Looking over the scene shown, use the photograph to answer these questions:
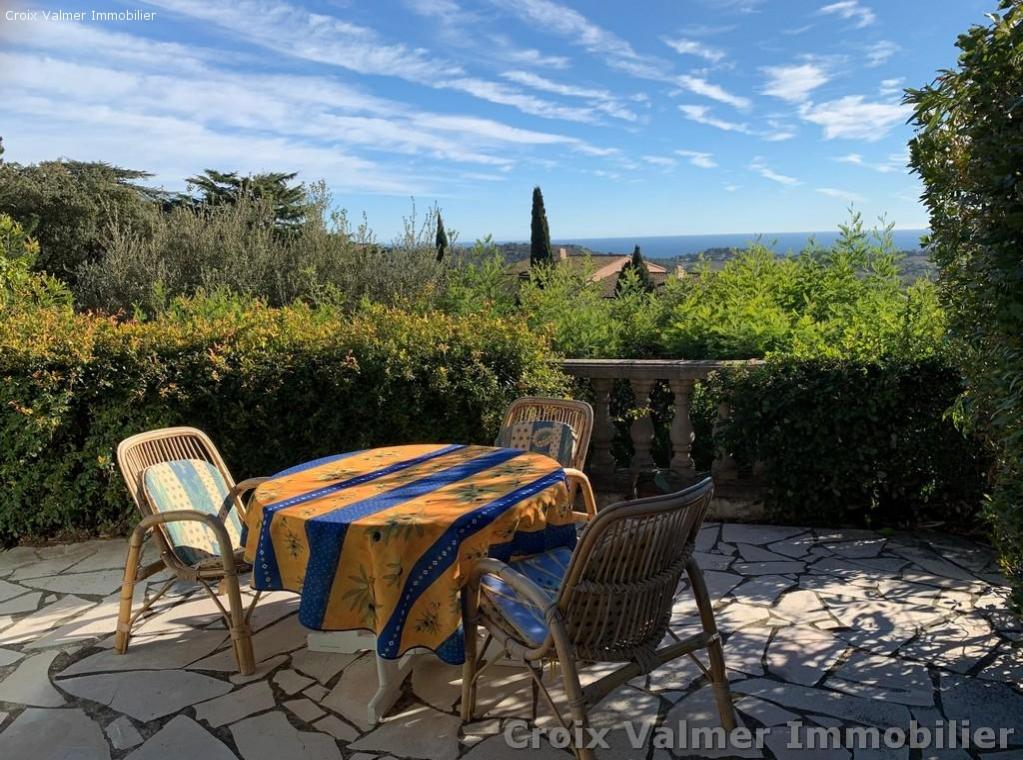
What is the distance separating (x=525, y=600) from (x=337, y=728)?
82 centimetres

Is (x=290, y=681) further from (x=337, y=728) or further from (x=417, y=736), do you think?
(x=417, y=736)

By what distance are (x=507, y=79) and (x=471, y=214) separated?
11.3ft

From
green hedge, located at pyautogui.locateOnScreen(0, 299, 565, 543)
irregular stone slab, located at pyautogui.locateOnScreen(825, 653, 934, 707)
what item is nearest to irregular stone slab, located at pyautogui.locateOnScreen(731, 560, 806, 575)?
irregular stone slab, located at pyautogui.locateOnScreen(825, 653, 934, 707)

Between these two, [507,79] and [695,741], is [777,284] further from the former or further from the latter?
[507,79]

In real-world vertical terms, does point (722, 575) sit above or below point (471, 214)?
below

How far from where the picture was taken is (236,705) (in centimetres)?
246

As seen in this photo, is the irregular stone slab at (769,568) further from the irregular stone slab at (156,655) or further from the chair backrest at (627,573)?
the irregular stone slab at (156,655)

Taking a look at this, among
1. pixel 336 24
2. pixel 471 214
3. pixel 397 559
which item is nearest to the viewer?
pixel 397 559

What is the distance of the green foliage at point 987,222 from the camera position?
198 cm

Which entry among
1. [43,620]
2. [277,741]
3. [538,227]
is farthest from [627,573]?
A: [538,227]

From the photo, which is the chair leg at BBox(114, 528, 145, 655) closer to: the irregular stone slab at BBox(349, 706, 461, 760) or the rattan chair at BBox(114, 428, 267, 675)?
the rattan chair at BBox(114, 428, 267, 675)

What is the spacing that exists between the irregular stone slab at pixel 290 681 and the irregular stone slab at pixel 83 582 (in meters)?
1.49

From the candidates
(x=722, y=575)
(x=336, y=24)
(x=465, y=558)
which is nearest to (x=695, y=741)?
(x=465, y=558)

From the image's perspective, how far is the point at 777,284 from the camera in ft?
18.2
